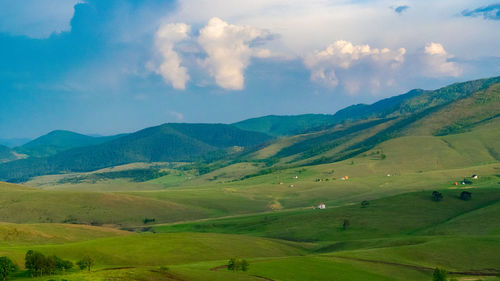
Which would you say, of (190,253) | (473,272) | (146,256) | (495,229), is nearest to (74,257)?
(146,256)

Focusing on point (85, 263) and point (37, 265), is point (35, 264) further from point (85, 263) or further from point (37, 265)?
point (85, 263)

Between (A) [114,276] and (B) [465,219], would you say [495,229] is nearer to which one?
(B) [465,219]

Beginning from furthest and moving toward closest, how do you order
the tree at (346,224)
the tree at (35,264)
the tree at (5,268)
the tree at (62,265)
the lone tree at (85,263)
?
the tree at (346,224) → the lone tree at (85,263) → the tree at (62,265) → the tree at (35,264) → the tree at (5,268)

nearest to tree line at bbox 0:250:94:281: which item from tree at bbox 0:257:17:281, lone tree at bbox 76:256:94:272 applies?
tree at bbox 0:257:17:281

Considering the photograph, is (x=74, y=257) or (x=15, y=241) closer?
(x=74, y=257)

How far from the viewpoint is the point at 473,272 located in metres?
119

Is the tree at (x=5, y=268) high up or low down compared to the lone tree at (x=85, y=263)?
up

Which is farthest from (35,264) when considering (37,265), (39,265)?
(39,265)

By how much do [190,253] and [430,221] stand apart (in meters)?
105

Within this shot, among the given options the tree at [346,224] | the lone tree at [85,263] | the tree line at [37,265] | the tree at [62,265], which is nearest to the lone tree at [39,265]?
the tree line at [37,265]

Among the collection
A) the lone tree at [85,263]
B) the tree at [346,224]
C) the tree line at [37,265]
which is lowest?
the tree at [346,224]

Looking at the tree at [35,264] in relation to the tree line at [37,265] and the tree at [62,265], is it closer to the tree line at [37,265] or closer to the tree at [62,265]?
the tree line at [37,265]

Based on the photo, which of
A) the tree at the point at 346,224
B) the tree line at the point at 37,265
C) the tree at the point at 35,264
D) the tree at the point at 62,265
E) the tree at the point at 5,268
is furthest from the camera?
the tree at the point at 346,224

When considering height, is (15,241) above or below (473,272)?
above
